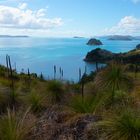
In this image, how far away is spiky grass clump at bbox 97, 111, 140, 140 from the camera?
264 inches

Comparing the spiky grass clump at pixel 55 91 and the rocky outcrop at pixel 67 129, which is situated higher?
the rocky outcrop at pixel 67 129

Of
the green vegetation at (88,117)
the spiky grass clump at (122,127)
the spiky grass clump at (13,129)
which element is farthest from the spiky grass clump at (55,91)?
the spiky grass clump at (122,127)

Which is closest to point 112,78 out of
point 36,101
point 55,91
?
point 36,101

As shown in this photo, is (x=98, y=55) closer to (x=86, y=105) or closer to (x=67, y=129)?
(x=86, y=105)

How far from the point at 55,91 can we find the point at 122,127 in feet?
27.9

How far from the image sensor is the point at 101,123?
7.31 m

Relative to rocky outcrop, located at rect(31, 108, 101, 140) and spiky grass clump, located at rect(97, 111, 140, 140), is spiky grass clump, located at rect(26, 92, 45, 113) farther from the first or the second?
spiky grass clump, located at rect(97, 111, 140, 140)

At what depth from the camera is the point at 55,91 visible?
15211 millimetres

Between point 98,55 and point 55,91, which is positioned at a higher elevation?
point 55,91

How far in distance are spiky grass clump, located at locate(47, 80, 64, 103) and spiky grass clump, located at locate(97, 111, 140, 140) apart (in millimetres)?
7874

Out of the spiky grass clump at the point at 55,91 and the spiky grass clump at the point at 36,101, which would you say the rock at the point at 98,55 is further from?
the spiky grass clump at the point at 36,101

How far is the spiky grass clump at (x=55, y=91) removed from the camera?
15.0 meters

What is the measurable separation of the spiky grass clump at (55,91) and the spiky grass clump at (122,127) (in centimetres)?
787

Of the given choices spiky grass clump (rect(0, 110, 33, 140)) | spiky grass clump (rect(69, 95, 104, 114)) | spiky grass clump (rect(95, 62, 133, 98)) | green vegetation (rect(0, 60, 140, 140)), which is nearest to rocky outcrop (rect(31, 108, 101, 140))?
green vegetation (rect(0, 60, 140, 140))
